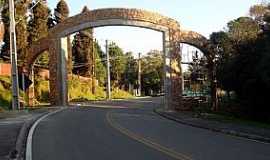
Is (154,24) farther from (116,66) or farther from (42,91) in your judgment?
(116,66)

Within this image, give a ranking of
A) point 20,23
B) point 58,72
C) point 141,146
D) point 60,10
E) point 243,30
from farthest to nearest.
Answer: point 60,10, point 20,23, point 58,72, point 243,30, point 141,146

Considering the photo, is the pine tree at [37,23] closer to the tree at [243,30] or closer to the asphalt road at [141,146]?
the tree at [243,30]

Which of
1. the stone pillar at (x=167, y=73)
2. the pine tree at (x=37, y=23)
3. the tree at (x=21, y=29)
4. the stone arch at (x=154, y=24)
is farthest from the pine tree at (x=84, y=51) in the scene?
the stone pillar at (x=167, y=73)

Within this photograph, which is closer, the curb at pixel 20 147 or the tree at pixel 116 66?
the curb at pixel 20 147

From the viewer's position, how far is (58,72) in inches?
2196

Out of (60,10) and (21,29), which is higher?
(60,10)

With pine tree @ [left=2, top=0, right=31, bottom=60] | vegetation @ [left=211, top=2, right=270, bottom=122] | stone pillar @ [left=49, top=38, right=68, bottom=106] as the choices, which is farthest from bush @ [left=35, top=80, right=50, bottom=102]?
vegetation @ [left=211, top=2, right=270, bottom=122]

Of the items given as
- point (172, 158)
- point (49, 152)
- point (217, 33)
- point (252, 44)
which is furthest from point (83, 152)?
point (217, 33)

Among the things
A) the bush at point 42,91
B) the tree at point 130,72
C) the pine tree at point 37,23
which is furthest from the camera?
the tree at point 130,72

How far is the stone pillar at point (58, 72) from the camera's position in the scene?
5519 centimetres

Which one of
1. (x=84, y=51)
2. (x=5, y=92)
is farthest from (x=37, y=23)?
(x=84, y=51)

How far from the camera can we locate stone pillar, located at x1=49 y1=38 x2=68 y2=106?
181 feet

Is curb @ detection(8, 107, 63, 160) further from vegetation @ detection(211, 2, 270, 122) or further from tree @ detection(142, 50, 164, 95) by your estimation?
tree @ detection(142, 50, 164, 95)

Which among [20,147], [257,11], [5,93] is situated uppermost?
[257,11]
